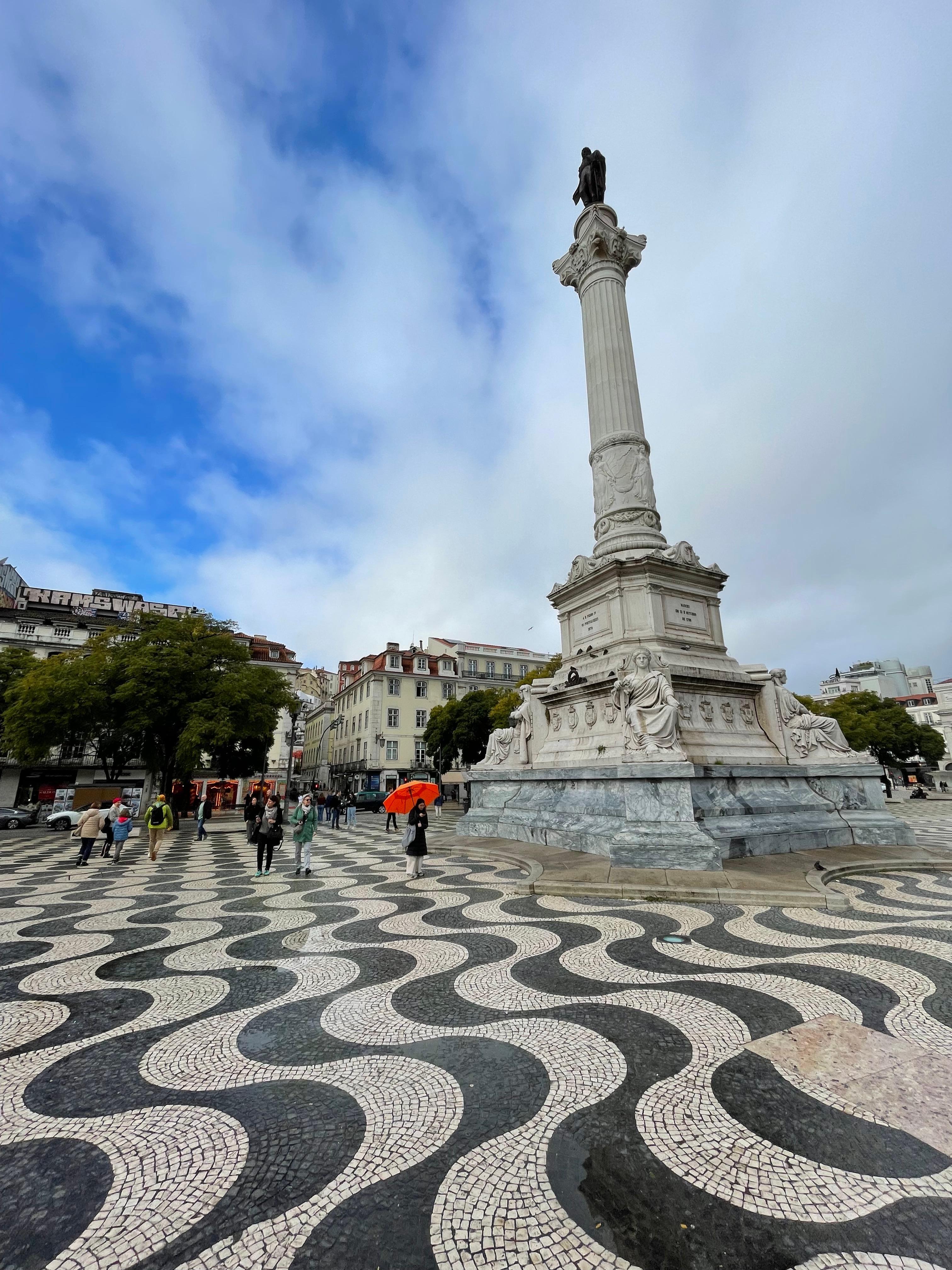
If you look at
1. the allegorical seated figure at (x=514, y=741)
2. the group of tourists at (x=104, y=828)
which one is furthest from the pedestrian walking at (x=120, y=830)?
the allegorical seated figure at (x=514, y=741)

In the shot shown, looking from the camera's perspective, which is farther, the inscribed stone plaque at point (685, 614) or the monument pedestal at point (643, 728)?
the inscribed stone plaque at point (685, 614)

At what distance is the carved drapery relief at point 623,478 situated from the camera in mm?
14078

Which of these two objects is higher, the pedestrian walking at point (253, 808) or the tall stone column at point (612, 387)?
the tall stone column at point (612, 387)

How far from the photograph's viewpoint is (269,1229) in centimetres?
185

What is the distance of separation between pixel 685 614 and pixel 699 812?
5107 millimetres

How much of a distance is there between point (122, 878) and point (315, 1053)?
8.74m

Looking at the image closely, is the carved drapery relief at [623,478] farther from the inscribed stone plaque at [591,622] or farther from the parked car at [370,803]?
the parked car at [370,803]

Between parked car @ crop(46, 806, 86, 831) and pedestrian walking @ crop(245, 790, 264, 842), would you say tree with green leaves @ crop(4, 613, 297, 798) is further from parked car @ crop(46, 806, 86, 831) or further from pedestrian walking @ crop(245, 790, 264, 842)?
pedestrian walking @ crop(245, 790, 264, 842)

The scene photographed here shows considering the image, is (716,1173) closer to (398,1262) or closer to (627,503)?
(398,1262)

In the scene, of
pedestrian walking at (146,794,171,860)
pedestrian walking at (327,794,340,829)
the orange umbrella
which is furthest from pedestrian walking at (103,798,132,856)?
pedestrian walking at (327,794,340,829)

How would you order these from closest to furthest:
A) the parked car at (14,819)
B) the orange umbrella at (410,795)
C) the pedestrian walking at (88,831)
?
the orange umbrella at (410,795), the pedestrian walking at (88,831), the parked car at (14,819)

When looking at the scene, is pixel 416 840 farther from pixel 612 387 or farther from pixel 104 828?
pixel 612 387

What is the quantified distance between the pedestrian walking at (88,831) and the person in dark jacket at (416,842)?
7.34 meters

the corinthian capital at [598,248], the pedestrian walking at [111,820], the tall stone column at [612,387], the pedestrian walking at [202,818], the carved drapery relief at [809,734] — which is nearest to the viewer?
the carved drapery relief at [809,734]
